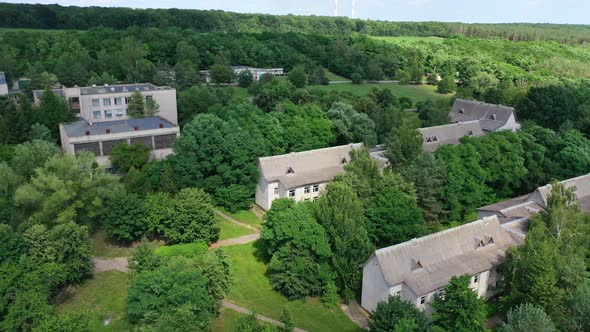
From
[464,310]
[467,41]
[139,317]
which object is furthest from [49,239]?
[467,41]

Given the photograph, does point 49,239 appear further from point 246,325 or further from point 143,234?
point 246,325

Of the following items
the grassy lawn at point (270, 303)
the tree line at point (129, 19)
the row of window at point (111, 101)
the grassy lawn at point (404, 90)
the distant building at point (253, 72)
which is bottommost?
the grassy lawn at point (270, 303)

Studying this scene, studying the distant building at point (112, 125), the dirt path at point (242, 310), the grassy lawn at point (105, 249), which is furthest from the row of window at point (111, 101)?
the dirt path at point (242, 310)

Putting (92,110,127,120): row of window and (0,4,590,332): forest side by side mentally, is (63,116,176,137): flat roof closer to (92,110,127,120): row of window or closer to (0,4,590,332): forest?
(0,4,590,332): forest

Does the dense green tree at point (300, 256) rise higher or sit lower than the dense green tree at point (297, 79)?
lower

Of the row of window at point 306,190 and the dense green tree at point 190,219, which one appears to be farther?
the row of window at point 306,190

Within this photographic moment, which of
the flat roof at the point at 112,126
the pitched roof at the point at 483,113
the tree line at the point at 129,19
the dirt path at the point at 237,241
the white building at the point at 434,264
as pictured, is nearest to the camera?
the white building at the point at 434,264

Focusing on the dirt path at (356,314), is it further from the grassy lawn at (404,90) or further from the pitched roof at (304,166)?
the grassy lawn at (404,90)

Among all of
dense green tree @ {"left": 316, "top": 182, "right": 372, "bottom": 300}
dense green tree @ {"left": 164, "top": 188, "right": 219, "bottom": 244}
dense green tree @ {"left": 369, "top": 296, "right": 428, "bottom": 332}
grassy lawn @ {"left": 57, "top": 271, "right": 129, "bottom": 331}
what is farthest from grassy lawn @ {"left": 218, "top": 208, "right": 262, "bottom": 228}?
dense green tree @ {"left": 369, "top": 296, "right": 428, "bottom": 332}

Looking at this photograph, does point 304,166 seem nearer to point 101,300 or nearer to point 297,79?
point 101,300
